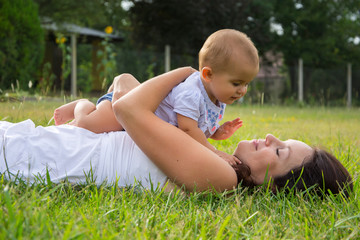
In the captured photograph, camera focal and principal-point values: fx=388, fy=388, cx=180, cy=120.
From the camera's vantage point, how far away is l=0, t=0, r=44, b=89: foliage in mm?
10445

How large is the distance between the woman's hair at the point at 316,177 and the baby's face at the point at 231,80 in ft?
1.47

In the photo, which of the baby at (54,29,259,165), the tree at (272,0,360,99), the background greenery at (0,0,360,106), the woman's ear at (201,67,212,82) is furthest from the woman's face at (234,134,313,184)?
the tree at (272,0,360,99)

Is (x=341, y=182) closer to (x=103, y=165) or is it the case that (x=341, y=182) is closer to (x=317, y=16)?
(x=103, y=165)

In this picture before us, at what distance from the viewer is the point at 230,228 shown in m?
1.66

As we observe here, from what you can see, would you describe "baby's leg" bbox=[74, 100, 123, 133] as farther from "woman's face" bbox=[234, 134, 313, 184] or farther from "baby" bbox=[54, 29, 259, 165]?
"woman's face" bbox=[234, 134, 313, 184]

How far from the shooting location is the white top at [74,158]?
2248mm

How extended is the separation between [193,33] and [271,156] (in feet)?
45.8

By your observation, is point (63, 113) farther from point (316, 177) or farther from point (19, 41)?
point (19, 41)

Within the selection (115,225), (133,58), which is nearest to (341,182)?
(115,225)

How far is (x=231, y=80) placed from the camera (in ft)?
7.76

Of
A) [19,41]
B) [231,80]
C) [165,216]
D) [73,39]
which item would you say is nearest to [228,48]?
[231,80]

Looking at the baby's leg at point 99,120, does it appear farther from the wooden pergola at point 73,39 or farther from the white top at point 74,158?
the wooden pergola at point 73,39

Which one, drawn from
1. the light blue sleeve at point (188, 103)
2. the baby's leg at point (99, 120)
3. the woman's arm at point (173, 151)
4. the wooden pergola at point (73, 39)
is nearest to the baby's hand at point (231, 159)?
the woman's arm at point (173, 151)

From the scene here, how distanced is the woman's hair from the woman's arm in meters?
0.24
